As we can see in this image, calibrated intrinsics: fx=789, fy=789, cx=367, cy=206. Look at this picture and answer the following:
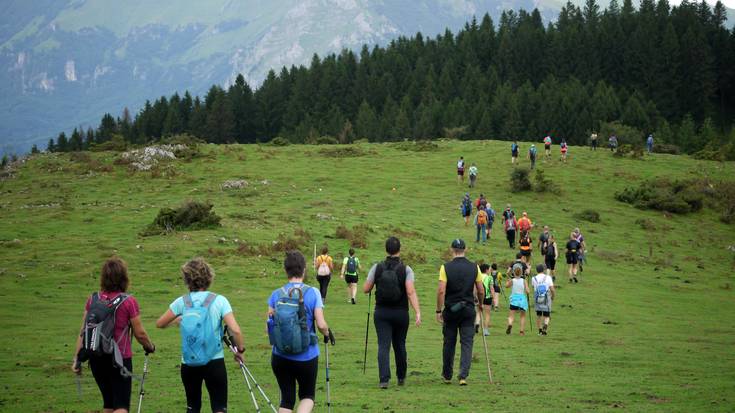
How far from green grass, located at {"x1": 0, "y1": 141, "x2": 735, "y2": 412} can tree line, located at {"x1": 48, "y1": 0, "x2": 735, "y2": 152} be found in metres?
51.4

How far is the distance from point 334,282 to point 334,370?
58.3 feet

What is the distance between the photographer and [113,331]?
10.5 m

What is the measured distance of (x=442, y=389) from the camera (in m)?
14.8

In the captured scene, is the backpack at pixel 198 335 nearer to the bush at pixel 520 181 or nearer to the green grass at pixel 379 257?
the green grass at pixel 379 257

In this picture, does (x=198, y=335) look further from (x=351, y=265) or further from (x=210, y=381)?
(x=351, y=265)

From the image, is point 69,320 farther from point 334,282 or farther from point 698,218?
point 698,218

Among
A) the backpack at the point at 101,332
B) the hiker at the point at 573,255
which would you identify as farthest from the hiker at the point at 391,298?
the hiker at the point at 573,255

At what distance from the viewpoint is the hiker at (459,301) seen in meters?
15.0

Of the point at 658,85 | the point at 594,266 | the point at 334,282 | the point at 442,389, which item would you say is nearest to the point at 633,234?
the point at 594,266

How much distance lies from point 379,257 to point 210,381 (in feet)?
94.7

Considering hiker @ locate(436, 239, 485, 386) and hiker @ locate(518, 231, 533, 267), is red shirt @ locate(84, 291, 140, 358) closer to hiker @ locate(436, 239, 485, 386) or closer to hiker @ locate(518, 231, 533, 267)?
hiker @ locate(436, 239, 485, 386)

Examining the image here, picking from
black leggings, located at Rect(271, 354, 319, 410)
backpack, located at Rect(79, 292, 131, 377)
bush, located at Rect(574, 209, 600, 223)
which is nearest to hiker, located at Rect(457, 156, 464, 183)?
bush, located at Rect(574, 209, 600, 223)

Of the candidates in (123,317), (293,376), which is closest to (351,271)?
(293,376)

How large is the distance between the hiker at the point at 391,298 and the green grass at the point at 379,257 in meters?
0.91
